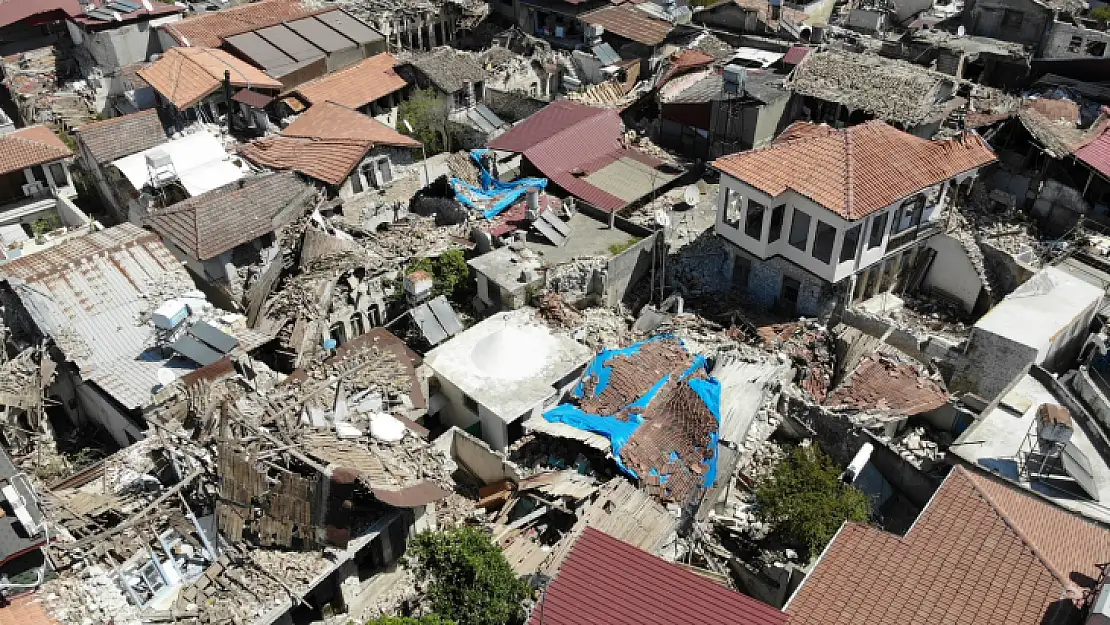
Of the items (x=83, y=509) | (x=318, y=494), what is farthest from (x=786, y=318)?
(x=83, y=509)

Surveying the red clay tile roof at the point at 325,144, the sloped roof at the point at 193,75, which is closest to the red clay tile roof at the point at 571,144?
the red clay tile roof at the point at 325,144

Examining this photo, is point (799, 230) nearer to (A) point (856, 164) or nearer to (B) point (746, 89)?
(A) point (856, 164)

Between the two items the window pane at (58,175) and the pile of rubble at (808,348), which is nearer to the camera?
the pile of rubble at (808,348)

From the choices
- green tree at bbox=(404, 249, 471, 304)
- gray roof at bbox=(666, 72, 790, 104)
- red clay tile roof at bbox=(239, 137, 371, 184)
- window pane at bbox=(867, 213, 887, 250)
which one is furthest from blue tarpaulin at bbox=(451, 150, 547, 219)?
window pane at bbox=(867, 213, 887, 250)

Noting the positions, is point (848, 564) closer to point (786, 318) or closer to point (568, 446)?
point (568, 446)

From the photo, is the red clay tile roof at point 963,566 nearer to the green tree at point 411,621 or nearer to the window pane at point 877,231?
the green tree at point 411,621

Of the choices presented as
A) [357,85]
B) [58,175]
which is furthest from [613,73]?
[58,175]

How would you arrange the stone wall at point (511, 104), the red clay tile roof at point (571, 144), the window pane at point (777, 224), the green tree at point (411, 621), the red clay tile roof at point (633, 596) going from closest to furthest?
the red clay tile roof at point (633, 596) → the green tree at point (411, 621) → the window pane at point (777, 224) → the red clay tile roof at point (571, 144) → the stone wall at point (511, 104)
